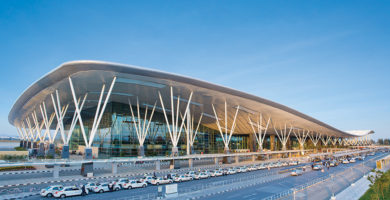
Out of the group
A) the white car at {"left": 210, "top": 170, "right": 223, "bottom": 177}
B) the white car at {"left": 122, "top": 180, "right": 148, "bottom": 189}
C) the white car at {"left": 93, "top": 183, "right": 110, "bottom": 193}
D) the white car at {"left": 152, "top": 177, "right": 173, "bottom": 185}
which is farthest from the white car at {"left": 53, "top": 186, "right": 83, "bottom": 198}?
the white car at {"left": 210, "top": 170, "right": 223, "bottom": 177}

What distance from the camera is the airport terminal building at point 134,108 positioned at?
33.8 meters

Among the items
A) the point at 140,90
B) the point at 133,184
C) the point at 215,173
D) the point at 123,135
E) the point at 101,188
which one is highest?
the point at 140,90

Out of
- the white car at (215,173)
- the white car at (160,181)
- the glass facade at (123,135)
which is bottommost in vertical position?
the white car at (215,173)

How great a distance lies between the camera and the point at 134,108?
185ft

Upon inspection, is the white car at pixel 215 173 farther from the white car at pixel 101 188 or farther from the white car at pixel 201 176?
the white car at pixel 101 188

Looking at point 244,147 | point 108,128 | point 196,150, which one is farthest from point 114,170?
point 244,147

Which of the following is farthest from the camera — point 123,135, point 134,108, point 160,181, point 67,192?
point 134,108

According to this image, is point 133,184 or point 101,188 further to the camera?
point 133,184

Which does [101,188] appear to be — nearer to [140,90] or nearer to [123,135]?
[140,90]

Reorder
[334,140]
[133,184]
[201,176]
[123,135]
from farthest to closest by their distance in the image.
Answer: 1. [334,140]
2. [123,135]
3. [201,176]
4. [133,184]

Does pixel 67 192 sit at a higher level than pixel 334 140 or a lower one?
lower

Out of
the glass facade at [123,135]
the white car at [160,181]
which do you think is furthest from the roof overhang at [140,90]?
the white car at [160,181]

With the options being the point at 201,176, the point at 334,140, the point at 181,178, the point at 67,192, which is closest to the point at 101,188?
the point at 67,192

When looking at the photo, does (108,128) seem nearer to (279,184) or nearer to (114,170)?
(114,170)
